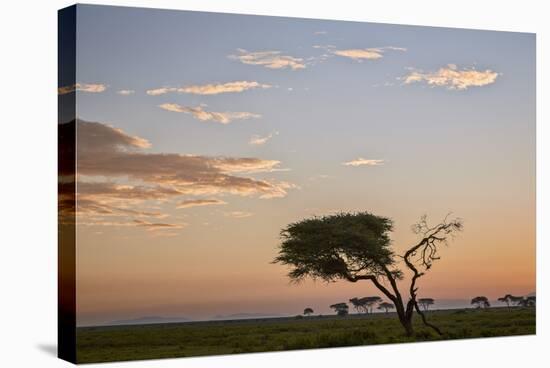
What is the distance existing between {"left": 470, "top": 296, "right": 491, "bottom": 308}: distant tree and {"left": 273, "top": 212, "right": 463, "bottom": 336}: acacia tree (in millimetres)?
641

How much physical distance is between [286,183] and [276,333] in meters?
1.77

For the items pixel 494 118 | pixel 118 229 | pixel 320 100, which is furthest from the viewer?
pixel 494 118

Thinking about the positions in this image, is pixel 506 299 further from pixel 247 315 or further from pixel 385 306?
pixel 247 315

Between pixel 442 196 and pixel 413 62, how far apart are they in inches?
67.0

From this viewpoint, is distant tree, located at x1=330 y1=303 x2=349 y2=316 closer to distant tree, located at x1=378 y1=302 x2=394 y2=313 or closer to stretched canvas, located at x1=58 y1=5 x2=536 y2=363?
stretched canvas, located at x1=58 y1=5 x2=536 y2=363

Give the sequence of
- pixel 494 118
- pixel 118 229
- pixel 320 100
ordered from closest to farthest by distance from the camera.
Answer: pixel 118 229 → pixel 320 100 → pixel 494 118

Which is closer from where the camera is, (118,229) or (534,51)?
(118,229)

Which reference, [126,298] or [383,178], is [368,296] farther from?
[126,298]

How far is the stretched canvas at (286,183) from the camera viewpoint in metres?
15.5

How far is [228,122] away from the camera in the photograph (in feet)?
53.3

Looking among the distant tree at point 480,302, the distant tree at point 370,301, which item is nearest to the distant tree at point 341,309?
the distant tree at point 370,301

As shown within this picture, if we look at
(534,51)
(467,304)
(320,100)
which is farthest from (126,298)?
(534,51)

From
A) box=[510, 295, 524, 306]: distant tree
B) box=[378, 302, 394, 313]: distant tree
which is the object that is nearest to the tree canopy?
box=[378, 302, 394, 313]: distant tree

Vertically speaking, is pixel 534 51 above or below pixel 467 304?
above
